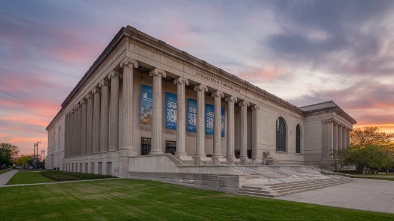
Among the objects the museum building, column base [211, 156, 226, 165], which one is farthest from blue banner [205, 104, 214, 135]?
column base [211, 156, 226, 165]

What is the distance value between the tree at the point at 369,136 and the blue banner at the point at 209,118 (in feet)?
198

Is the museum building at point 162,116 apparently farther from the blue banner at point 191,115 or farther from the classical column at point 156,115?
the classical column at point 156,115

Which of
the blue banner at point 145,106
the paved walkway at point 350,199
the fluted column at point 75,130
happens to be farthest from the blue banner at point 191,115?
the fluted column at point 75,130

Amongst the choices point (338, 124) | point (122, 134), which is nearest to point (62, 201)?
point (122, 134)

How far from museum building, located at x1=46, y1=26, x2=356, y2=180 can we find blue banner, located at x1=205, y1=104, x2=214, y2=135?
170 mm

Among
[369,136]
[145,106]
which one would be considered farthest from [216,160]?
[369,136]

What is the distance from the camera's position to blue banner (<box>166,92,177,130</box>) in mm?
38056

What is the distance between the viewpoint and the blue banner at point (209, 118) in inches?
1772

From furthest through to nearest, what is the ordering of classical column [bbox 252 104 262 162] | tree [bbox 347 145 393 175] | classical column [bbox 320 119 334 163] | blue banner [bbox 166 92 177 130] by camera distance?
classical column [bbox 320 119 334 163] → classical column [bbox 252 104 262 162] → tree [bbox 347 145 393 175] → blue banner [bbox 166 92 177 130]

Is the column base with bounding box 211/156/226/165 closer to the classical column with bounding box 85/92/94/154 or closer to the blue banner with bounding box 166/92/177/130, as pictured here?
the blue banner with bounding box 166/92/177/130

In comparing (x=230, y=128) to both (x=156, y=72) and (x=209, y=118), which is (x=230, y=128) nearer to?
(x=209, y=118)

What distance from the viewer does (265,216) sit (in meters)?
11.0

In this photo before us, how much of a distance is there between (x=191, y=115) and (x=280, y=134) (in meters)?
30.9

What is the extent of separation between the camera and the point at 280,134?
64625mm
